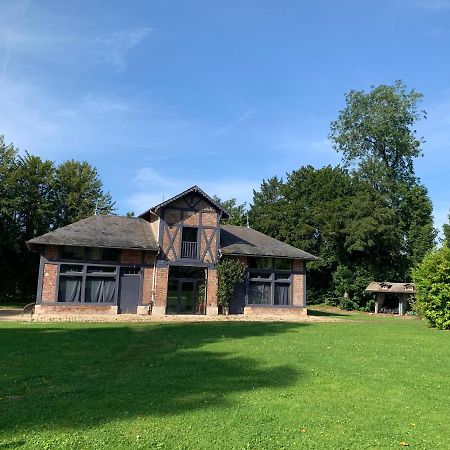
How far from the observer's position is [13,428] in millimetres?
5809

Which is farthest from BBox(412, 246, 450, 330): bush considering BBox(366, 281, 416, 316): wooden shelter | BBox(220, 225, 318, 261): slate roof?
BBox(366, 281, 416, 316): wooden shelter

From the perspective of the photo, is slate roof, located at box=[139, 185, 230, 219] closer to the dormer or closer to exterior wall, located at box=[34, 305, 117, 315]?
the dormer

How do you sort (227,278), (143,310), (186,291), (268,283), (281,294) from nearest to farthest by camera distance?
(143,310) → (227,278) → (186,291) → (268,283) → (281,294)

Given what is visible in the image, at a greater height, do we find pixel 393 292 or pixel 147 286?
pixel 393 292

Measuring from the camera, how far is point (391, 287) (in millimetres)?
37656

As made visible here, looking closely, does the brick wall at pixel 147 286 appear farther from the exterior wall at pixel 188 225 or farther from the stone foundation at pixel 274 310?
the stone foundation at pixel 274 310

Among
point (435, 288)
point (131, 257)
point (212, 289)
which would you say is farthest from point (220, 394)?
point (212, 289)

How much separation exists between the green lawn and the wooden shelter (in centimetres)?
2383

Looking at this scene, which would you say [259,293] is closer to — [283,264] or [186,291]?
[283,264]

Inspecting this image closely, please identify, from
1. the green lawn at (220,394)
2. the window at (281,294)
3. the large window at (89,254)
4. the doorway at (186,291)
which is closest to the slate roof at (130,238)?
the large window at (89,254)

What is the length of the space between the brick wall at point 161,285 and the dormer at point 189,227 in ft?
2.42

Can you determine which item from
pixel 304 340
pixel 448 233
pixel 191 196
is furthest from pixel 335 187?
pixel 304 340

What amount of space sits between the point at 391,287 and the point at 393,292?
93cm

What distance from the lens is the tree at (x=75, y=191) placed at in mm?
38031
